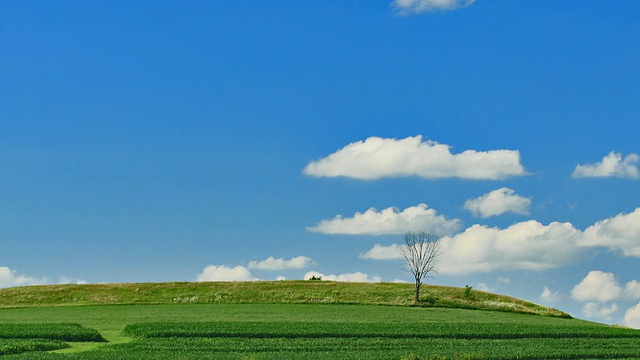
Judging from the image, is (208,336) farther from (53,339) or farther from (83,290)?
(83,290)

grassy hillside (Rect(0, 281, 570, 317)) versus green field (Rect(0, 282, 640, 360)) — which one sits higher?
grassy hillside (Rect(0, 281, 570, 317))

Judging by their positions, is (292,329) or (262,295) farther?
(262,295)

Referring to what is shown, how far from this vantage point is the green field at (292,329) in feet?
136

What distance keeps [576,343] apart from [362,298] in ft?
103

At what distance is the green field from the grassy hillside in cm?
22

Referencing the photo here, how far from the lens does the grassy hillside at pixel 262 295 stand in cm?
7525

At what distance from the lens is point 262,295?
77.6 meters

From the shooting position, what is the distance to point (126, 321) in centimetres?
5991

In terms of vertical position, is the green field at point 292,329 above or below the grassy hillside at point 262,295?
below

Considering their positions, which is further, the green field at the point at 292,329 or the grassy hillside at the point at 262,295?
the grassy hillside at the point at 262,295

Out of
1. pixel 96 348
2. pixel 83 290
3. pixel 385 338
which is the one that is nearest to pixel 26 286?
pixel 83 290

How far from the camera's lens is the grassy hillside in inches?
2963

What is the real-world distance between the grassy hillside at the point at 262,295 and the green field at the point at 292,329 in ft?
0.71

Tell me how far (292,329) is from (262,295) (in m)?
28.2
